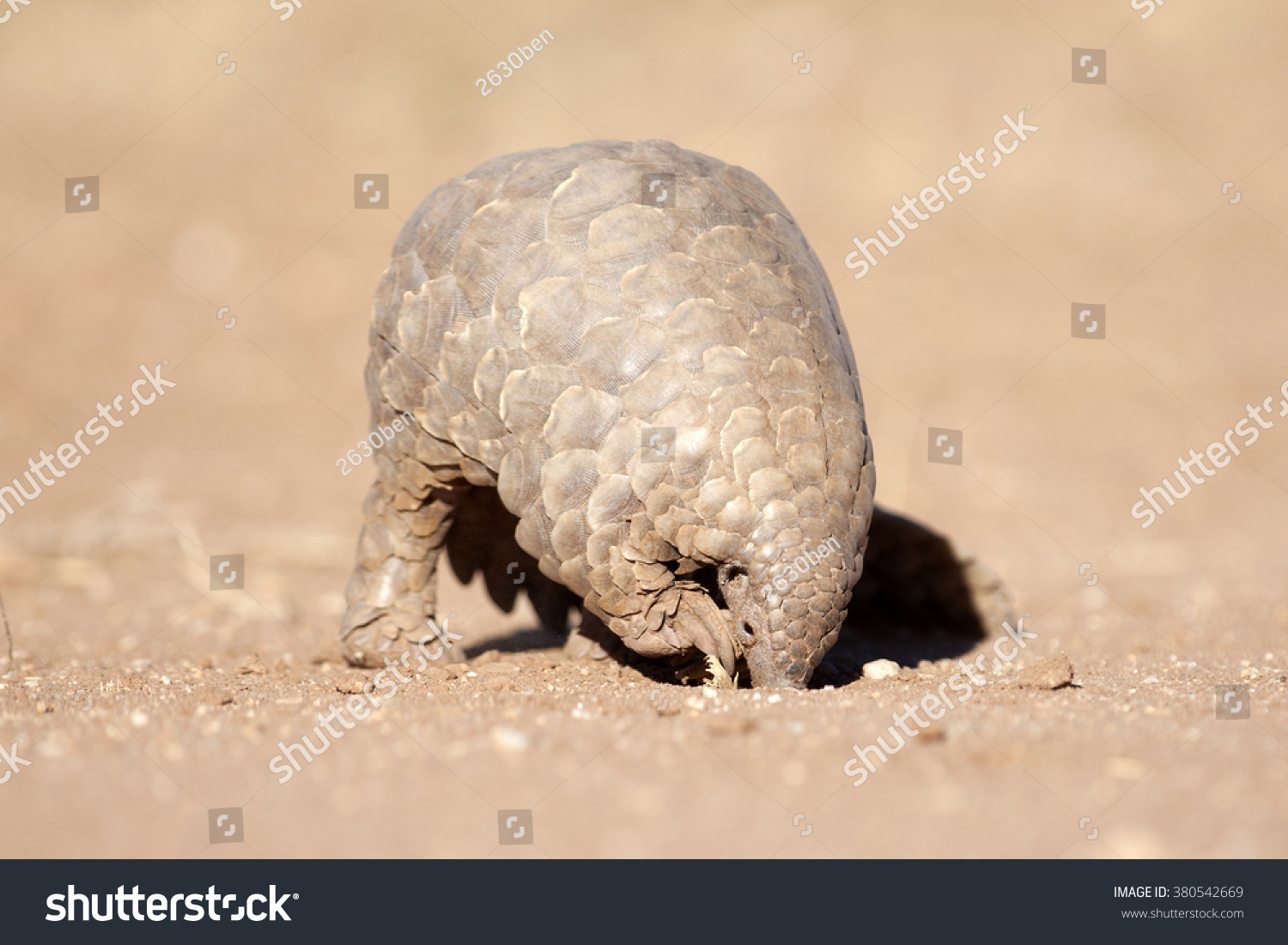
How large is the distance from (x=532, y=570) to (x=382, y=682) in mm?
1744

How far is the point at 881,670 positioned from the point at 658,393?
6.65 feet

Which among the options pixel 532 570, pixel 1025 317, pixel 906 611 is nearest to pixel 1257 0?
pixel 1025 317

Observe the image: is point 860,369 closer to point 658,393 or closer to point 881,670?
point 881,670

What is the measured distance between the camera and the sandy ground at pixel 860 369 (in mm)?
3639

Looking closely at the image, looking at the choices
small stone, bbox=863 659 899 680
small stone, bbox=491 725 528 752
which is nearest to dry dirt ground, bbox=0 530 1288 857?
small stone, bbox=491 725 528 752

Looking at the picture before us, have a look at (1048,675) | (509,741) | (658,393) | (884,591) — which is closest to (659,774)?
(509,741)

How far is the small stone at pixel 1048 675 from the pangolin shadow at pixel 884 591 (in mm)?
1654

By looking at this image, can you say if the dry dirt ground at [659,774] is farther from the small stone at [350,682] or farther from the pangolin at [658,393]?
the pangolin at [658,393]

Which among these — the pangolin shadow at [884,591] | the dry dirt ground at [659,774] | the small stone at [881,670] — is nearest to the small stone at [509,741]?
the dry dirt ground at [659,774]

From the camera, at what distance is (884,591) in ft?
26.8

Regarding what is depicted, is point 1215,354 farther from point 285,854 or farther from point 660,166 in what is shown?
point 285,854

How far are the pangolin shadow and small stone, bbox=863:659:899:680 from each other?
1.07 m

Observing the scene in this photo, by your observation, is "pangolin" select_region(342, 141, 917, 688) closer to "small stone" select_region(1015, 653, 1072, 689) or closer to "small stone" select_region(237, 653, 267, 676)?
"small stone" select_region(1015, 653, 1072, 689)

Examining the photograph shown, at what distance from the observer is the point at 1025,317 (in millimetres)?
17703
